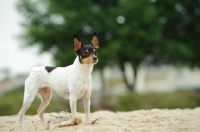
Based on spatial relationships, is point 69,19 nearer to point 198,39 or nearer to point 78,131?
point 198,39

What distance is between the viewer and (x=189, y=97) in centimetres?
1485

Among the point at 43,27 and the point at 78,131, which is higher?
the point at 43,27

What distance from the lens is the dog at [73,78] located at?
6.28 meters

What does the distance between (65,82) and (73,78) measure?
0.27m

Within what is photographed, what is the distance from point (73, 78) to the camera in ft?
21.0

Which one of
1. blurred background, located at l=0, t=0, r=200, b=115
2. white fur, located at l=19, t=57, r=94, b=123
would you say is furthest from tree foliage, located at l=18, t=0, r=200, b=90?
white fur, located at l=19, t=57, r=94, b=123

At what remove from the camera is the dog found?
6281mm

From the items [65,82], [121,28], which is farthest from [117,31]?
[65,82]

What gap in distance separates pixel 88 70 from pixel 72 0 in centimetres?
1478

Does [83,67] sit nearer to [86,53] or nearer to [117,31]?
[86,53]

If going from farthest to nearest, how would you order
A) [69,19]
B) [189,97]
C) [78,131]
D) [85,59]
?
[69,19] → [189,97] → [85,59] → [78,131]

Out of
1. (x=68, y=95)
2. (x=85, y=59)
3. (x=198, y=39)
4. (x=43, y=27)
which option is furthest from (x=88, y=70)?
(x=198, y=39)

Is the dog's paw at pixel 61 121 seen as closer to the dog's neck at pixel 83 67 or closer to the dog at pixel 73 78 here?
the dog at pixel 73 78

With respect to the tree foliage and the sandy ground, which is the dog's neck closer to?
the sandy ground
